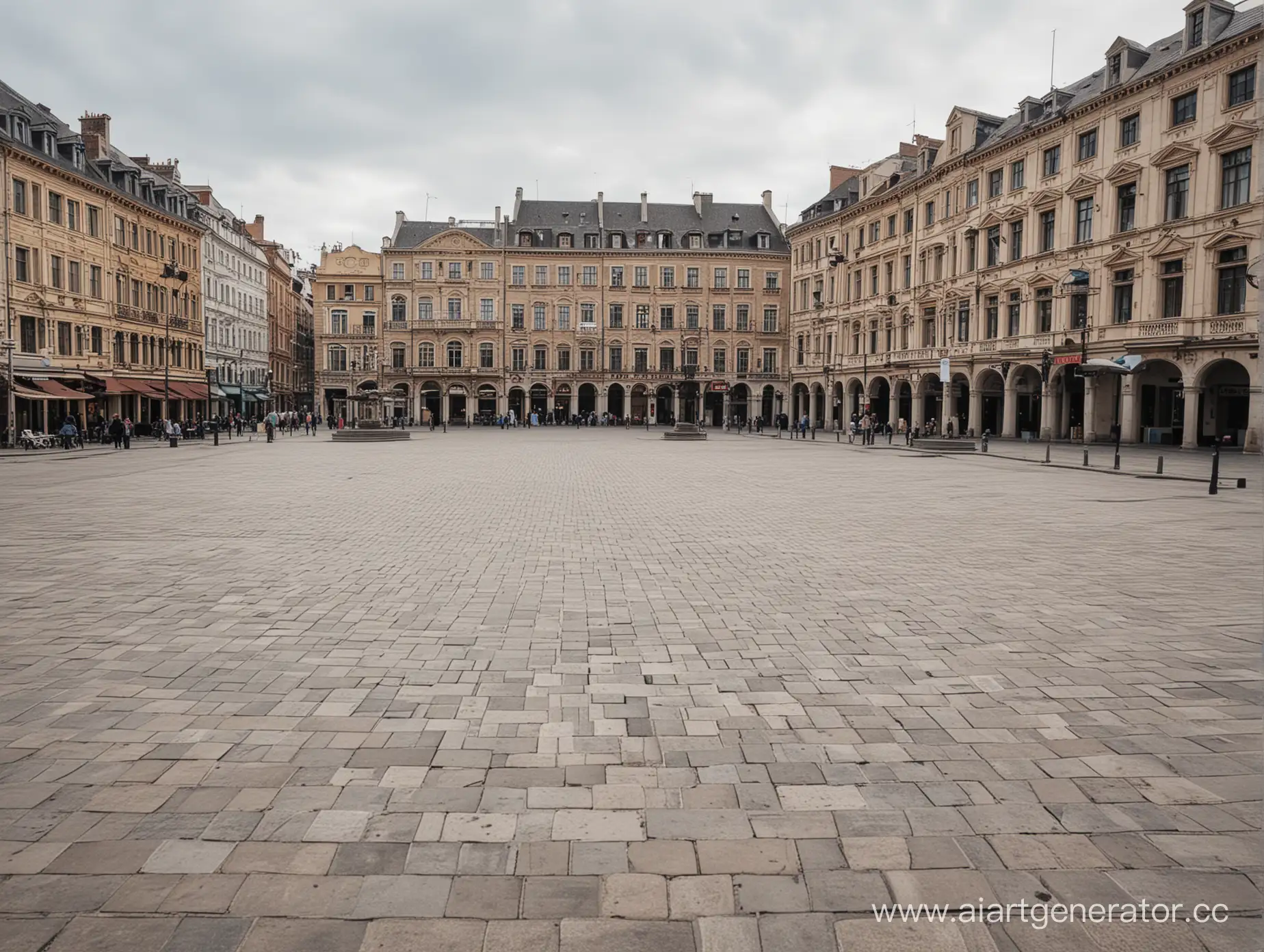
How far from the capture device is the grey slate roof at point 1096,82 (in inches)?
1468

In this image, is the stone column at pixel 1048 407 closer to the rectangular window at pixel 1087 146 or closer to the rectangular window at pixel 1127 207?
the rectangular window at pixel 1127 207

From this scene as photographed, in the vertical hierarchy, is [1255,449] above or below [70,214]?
below

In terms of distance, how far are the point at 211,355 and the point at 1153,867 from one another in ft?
246

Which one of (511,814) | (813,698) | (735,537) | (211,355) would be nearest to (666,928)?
(511,814)

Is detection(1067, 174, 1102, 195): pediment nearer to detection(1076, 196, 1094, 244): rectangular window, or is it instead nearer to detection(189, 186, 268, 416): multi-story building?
detection(1076, 196, 1094, 244): rectangular window

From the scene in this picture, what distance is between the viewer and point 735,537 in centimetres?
1301

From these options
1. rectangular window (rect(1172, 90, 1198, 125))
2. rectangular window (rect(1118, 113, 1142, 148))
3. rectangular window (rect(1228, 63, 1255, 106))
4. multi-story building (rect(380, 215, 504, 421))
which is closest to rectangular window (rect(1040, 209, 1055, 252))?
rectangular window (rect(1118, 113, 1142, 148))

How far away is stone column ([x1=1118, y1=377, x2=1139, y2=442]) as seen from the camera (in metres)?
42.0

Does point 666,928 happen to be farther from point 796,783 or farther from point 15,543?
point 15,543

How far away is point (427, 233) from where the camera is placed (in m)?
89.0

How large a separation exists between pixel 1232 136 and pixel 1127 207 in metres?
6.03

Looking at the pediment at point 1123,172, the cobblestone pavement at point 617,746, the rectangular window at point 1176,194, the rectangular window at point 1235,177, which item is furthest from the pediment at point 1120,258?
the cobblestone pavement at point 617,746

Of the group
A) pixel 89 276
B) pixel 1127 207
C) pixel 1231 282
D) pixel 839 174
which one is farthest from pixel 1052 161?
pixel 89 276

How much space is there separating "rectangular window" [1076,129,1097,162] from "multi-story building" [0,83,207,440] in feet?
149
